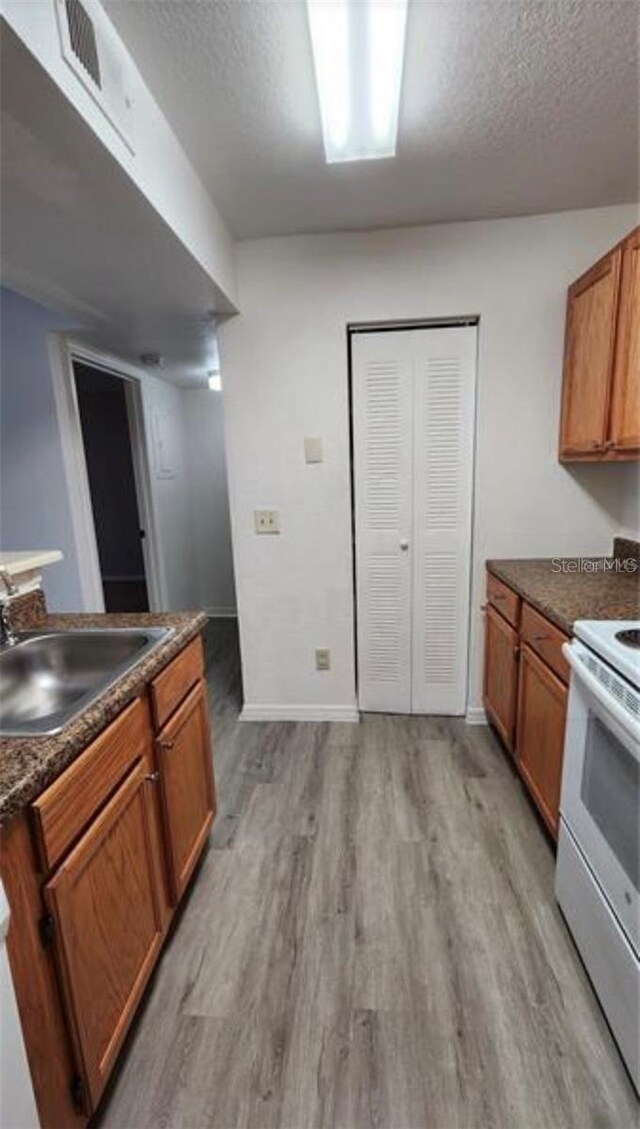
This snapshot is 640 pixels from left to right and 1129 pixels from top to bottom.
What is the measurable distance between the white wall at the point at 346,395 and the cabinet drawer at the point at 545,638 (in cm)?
64

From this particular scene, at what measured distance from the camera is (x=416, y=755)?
236 centimetres

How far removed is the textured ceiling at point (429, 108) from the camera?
1.20m

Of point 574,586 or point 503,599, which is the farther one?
point 503,599

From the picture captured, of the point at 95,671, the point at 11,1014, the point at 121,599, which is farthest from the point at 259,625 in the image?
the point at 121,599

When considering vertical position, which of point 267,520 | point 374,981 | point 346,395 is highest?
point 346,395

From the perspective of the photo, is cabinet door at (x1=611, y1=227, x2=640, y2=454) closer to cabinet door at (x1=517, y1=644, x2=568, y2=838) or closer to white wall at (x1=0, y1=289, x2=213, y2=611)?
cabinet door at (x1=517, y1=644, x2=568, y2=838)

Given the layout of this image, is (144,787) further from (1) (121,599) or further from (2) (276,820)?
(1) (121,599)

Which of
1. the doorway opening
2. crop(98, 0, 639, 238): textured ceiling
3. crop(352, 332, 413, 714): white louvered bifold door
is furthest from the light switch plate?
the doorway opening

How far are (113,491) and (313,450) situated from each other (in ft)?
14.9

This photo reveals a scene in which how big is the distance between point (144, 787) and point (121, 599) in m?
4.66

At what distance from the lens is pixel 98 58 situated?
43.1 inches

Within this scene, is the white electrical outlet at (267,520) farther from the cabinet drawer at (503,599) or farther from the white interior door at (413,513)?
the cabinet drawer at (503,599)

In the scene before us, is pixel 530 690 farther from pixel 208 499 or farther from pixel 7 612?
pixel 208 499

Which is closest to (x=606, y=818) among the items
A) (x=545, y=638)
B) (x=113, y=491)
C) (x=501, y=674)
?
(x=545, y=638)
